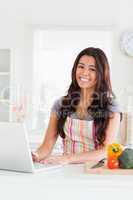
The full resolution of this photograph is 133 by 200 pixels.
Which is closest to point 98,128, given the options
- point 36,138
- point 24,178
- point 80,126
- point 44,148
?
point 80,126

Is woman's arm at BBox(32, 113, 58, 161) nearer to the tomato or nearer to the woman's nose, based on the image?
the woman's nose

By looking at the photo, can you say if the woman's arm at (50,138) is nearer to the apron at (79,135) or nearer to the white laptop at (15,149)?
the apron at (79,135)

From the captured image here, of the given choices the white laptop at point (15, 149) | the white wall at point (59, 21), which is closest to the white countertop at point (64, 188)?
the white laptop at point (15, 149)

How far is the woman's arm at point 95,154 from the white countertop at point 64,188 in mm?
380

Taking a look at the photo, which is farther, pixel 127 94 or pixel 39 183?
pixel 127 94

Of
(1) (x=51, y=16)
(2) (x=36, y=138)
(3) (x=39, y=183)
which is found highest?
(1) (x=51, y=16)

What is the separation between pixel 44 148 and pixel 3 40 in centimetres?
277

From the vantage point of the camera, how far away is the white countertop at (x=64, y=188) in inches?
56.6

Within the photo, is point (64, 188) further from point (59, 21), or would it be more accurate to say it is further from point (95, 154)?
point (59, 21)

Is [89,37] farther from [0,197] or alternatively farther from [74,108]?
[0,197]

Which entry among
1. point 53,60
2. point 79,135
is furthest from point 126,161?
point 53,60

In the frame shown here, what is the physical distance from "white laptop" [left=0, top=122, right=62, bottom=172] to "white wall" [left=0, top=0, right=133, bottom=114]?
320 centimetres

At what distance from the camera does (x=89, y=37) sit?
4844 mm

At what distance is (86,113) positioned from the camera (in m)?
2.42
